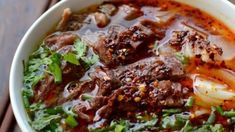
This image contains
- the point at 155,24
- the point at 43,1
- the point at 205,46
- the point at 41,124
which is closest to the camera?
the point at 41,124

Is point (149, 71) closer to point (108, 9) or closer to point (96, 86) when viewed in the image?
point (96, 86)

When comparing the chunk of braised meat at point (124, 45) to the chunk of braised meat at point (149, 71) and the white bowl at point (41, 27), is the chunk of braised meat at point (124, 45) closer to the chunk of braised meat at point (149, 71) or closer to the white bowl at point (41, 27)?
the chunk of braised meat at point (149, 71)

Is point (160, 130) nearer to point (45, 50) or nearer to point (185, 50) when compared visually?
point (185, 50)

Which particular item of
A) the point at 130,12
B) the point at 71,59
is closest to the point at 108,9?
the point at 130,12

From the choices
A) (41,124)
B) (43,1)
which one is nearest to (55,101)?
(41,124)

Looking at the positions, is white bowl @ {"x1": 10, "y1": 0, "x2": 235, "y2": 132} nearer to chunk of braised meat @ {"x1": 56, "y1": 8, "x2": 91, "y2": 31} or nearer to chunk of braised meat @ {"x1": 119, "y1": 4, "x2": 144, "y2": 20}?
chunk of braised meat @ {"x1": 56, "y1": 8, "x2": 91, "y2": 31}

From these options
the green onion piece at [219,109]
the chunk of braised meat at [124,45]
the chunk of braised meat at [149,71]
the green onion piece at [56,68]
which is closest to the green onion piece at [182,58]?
the chunk of braised meat at [149,71]

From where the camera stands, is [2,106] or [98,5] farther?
[98,5]
